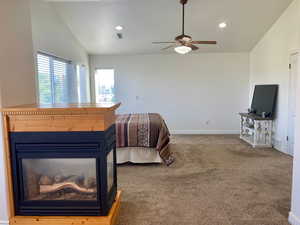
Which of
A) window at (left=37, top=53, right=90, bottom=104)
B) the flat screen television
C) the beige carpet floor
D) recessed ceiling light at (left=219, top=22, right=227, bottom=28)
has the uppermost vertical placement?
recessed ceiling light at (left=219, top=22, right=227, bottom=28)

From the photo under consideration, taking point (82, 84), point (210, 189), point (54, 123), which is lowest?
point (210, 189)

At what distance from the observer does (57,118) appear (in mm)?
2311

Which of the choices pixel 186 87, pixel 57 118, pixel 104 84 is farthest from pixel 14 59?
pixel 186 87

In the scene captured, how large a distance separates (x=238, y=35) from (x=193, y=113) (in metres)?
2.51

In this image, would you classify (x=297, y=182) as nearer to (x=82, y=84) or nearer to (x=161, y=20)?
(x=161, y=20)

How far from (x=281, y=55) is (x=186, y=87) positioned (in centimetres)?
274

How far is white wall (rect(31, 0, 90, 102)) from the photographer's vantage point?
4.34m

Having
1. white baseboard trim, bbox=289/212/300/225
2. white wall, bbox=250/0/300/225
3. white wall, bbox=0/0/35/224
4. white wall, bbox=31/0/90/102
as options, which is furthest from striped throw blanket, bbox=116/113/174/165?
white wall, bbox=250/0/300/225

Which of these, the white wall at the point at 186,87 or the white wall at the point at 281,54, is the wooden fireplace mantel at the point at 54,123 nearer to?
the white wall at the point at 281,54

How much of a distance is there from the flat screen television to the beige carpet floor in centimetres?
103

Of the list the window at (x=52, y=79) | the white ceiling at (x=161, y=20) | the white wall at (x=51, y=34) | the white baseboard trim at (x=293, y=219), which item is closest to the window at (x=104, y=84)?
the white ceiling at (x=161, y=20)

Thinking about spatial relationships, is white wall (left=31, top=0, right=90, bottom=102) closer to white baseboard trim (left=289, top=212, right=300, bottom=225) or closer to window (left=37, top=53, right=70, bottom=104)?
window (left=37, top=53, right=70, bottom=104)

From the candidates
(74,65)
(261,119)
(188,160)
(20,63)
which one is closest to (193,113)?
(261,119)

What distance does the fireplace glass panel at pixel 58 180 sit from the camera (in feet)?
7.86
